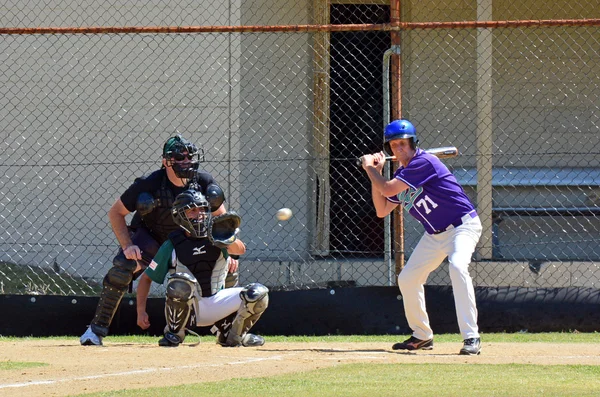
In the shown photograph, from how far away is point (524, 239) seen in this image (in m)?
11.8

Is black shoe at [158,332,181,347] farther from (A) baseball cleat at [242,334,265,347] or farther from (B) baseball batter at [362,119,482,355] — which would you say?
(B) baseball batter at [362,119,482,355]

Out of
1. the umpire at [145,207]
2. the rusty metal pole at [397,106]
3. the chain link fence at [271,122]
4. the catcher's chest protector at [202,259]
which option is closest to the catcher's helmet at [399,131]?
the rusty metal pole at [397,106]

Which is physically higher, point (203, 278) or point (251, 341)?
point (203, 278)

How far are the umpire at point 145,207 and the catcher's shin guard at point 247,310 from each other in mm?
767

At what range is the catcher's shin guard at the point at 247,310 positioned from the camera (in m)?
7.68

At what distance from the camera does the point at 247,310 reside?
772cm

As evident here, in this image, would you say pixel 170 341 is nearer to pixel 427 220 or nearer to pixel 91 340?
pixel 91 340

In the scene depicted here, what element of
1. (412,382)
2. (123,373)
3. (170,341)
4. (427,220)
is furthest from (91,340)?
(412,382)

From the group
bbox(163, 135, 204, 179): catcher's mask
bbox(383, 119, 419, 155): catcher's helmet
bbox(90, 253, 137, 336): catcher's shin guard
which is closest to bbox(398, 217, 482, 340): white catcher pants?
bbox(383, 119, 419, 155): catcher's helmet

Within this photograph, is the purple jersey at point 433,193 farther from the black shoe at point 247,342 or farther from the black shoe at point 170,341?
the black shoe at point 170,341

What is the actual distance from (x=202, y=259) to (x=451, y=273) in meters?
1.80

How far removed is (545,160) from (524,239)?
89 centimetres

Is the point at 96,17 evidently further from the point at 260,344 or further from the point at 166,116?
the point at 260,344

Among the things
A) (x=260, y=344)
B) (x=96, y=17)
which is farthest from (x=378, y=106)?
(x=260, y=344)
